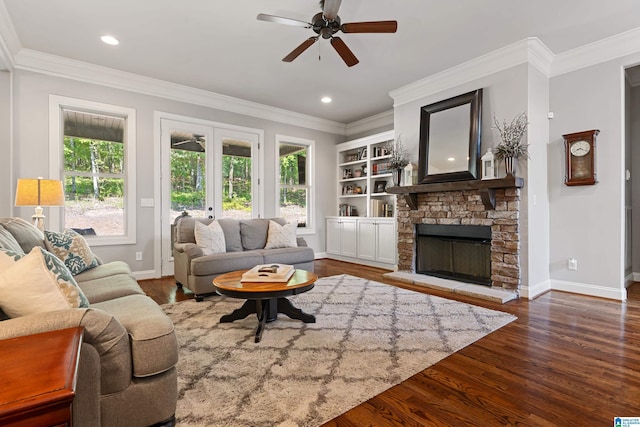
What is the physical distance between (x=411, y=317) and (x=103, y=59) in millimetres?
4598

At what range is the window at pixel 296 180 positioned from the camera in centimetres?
612

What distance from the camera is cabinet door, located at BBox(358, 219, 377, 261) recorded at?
555 cm

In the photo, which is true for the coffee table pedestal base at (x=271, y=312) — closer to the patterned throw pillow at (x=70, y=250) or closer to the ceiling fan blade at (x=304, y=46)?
the patterned throw pillow at (x=70, y=250)

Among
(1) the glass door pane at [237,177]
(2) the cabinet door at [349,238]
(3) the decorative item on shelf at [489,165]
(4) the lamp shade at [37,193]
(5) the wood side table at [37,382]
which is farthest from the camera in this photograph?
(2) the cabinet door at [349,238]

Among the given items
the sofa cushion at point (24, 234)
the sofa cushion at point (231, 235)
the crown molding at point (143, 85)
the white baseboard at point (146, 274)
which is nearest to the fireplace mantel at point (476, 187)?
the sofa cushion at point (231, 235)

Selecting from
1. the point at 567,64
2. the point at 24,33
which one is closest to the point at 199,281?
the point at 24,33

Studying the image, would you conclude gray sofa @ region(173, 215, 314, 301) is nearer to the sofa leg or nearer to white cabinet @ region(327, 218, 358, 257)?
white cabinet @ region(327, 218, 358, 257)

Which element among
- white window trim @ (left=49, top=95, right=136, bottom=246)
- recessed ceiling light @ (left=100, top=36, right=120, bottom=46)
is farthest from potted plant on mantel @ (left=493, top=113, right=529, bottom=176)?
white window trim @ (left=49, top=95, right=136, bottom=246)

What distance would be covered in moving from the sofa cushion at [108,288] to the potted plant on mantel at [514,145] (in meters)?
3.78

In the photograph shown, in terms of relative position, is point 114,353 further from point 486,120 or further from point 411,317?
point 486,120

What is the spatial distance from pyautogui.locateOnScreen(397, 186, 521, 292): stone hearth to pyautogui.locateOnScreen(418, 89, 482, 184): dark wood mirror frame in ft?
0.67

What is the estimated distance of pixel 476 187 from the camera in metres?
3.79

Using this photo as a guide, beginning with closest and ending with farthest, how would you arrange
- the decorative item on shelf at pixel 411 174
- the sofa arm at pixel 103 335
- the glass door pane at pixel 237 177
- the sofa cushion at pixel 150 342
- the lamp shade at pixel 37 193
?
the sofa arm at pixel 103 335 < the sofa cushion at pixel 150 342 < the lamp shade at pixel 37 193 < the decorative item on shelf at pixel 411 174 < the glass door pane at pixel 237 177

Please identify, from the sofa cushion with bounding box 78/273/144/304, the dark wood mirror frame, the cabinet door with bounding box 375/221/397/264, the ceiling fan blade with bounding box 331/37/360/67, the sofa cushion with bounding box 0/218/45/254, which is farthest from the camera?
the cabinet door with bounding box 375/221/397/264
